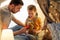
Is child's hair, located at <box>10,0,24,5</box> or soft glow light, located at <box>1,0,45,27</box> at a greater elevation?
child's hair, located at <box>10,0,24,5</box>

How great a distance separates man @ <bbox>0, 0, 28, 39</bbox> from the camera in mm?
1457

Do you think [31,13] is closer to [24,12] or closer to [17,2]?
[24,12]

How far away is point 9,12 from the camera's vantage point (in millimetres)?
1488

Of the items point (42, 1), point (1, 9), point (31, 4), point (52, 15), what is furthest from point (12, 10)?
point (52, 15)

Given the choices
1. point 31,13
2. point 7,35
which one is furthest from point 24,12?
point 7,35

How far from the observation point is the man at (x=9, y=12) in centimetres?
146

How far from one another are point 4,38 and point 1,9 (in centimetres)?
31

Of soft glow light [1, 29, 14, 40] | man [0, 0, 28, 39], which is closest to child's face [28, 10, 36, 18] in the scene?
man [0, 0, 28, 39]

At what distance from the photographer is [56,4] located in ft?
5.22

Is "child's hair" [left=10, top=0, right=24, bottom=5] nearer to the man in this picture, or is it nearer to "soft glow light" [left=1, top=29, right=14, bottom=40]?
the man

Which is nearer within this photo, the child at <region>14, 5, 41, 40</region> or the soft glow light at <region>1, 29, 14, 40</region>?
the soft glow light at <region>1, 29, 14, 40</region>

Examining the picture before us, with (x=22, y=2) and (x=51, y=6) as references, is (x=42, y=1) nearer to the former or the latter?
(x=51, y=6)

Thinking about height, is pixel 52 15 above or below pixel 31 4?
below

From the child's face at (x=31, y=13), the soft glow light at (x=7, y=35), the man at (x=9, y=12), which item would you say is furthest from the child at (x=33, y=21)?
the soft glow light at (x=7, y=35)
